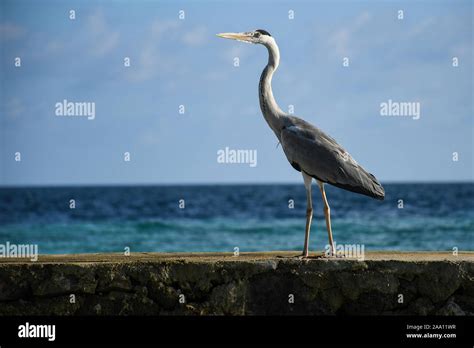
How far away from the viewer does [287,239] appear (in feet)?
96.9

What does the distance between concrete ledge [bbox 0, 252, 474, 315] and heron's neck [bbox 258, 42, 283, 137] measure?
211cm

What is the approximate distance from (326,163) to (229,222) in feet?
83.2

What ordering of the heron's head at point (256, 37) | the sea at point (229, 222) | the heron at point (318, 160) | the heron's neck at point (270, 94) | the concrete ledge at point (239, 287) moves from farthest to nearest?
the sea at point (229, 222)
the heron's head at point (256, 37)
the heron's neck at point (270, 94)
the heron at point (318, 160)
the concrete ledge at point (239, 287)

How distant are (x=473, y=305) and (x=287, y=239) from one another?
69.8 feet

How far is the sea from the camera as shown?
28938mm

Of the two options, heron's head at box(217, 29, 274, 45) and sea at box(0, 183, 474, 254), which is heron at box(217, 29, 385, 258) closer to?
heron's head at box(217, 29, 274, 45)

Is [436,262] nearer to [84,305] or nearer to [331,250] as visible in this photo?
[331,250]

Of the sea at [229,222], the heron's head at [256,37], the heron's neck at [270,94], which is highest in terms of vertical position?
the heron's head at [256,37]

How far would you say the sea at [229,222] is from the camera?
28.9 m

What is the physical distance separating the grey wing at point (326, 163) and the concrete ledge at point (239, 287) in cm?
120

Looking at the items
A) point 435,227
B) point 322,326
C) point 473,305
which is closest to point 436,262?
point 473,305

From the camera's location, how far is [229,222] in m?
34.6

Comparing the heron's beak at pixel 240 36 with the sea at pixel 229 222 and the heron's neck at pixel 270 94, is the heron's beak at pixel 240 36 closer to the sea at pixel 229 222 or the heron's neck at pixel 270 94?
the heron's neck at pixel 270 94

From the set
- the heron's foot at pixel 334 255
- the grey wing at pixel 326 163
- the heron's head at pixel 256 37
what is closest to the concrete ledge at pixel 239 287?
the heron's foot at pixel 334 255
